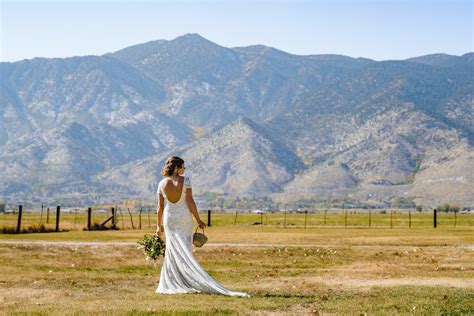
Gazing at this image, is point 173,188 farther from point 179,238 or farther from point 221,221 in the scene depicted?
point 221,221

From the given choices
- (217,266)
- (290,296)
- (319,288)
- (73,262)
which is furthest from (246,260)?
(290,296)

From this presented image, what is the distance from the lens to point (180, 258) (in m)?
20.1

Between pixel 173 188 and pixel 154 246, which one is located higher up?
pixel 173 188

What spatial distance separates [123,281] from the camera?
2455 cm

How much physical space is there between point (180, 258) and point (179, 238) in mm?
465

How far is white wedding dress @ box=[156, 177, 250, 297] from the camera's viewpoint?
20.0 metres

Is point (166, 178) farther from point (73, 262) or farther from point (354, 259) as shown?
point (354, 259)

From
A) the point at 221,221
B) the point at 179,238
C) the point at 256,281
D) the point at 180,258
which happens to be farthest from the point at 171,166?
the point at 221,221

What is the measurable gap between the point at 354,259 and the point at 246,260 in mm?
4410

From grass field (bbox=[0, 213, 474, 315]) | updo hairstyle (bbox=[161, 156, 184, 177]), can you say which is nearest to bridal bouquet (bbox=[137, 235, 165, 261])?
grass field (bbox=[0, 213, 474, 315])

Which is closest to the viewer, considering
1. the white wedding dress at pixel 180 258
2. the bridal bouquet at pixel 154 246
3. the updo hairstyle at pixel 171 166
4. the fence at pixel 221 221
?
the white wedding dress at pixel 180 258

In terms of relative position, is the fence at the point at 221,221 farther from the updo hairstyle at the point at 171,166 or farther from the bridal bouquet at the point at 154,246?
the updo hairstyle at the point at 171,166

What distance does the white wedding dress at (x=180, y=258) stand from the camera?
20.0 metres

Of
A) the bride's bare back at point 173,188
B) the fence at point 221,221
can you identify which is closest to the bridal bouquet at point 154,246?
the bride's bare back at point 173,188
